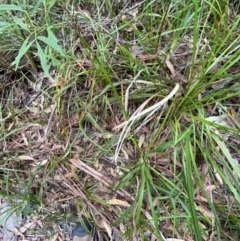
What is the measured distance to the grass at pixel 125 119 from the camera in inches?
48.3

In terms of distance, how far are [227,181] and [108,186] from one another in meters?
0.39

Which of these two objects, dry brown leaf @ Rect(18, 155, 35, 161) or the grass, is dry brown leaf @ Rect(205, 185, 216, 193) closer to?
the grass

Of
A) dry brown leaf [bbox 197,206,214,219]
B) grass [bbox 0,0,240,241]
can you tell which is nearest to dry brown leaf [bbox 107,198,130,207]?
grass [bbox 0,0,240,241]

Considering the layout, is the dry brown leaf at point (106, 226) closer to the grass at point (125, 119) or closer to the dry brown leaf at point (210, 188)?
the grass at point (125, 119)

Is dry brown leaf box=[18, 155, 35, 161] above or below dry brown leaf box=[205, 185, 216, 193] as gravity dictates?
below

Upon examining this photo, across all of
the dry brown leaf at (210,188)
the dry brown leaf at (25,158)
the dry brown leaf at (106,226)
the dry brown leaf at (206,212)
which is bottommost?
the dry brown leaf at (106,226)

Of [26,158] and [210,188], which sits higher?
[210,188]

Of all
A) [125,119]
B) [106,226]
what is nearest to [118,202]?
[106,226]

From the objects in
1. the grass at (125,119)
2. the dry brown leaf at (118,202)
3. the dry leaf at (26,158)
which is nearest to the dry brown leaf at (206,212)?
the grass at (125,119)

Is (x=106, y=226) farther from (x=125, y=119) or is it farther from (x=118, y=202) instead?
(x=125, y=119)

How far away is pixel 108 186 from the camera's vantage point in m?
1.31

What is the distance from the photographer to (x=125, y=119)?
51.6 inches

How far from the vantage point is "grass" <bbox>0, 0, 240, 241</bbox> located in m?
1.23

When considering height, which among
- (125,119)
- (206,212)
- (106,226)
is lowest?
(106,226)
